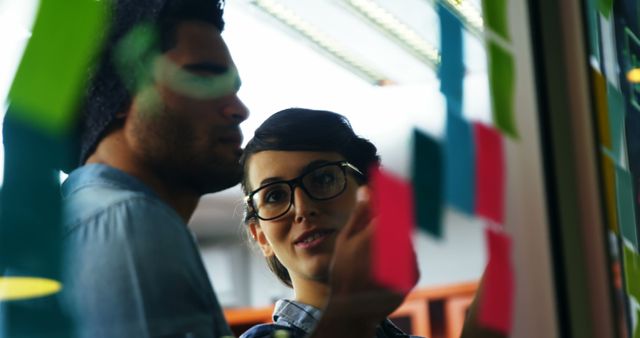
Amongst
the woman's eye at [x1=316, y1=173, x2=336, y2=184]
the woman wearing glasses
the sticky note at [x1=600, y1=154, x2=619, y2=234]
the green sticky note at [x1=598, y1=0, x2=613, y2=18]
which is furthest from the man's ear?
the green sticky note at [x1=598, y1=0, x2=613, y2=18]

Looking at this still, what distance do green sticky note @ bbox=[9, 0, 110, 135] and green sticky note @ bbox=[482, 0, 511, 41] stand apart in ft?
2.24

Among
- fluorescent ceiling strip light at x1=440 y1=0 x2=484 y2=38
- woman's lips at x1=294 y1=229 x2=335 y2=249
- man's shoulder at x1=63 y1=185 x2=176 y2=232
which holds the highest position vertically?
fluorescent ceiling strip light at x1=440 y1=0 x2=484 y2=38

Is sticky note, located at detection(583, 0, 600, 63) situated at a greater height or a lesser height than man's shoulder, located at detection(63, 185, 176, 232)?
greater

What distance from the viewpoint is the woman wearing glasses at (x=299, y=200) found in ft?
3.43

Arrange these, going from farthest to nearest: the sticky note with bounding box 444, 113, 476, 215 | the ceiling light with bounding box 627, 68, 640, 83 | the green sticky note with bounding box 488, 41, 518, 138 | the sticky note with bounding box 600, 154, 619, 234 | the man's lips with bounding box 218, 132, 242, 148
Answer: the ceiling light with bounding box 627, 68, 640, 83
the sticky note with bounding box 600, 154, 619, 234
the green sticky note with bounding box 488, 41, 518, 138
the sticky note with bounding box 444, 113, 476, 215
the man's lips with bounding box 218, 132, 242, 148

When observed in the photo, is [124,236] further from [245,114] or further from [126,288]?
[245,114]

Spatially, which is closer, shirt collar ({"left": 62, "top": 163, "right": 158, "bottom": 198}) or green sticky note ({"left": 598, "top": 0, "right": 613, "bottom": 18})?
shirt collar ({"left": 62, "top": 163, "right": 158, "bottom": 198})

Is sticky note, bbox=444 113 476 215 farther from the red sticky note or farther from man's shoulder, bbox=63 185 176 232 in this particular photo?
man's shoulder, bbox=63 185 176 232

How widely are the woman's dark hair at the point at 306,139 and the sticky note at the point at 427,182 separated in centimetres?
7

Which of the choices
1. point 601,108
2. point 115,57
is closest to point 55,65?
point 115,57

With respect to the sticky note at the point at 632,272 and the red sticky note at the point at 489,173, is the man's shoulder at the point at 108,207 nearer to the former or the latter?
the red sticky note at the point at 489,173

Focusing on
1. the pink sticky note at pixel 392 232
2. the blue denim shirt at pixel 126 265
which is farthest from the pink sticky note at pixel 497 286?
the blue denim shirt at pixel 126 265

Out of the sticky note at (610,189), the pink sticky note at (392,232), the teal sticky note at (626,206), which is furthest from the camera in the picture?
the teal sticky note at (626,206)

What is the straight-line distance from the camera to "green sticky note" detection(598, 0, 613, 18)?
1.70 m
